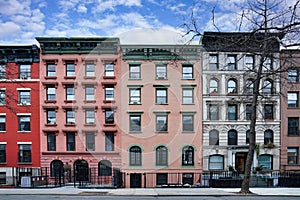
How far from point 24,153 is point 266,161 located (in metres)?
22.3

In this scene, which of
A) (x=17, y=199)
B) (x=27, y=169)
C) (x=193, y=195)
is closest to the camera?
(x=17, y=199)

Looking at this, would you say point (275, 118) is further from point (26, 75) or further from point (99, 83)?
point (26, 75)

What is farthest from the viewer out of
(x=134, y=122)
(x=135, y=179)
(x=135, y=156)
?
(x=134, y=122)

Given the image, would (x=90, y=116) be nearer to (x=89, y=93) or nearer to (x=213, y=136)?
(x=89, y=93)

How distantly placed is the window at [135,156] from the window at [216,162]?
6.41 meters

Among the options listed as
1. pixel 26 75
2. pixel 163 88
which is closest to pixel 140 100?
pixel 163 88

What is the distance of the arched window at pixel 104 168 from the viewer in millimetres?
26906

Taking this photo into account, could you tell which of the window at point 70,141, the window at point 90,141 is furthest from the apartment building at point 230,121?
the window at point 70,141

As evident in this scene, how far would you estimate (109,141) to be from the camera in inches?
1092

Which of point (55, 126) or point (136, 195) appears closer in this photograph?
point (136, 195)

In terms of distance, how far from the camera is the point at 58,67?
27781mm

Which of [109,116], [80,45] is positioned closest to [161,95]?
[109,116]

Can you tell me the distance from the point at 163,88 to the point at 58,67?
10059 mm

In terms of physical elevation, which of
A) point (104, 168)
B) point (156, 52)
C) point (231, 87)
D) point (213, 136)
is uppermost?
point (156, 52)
